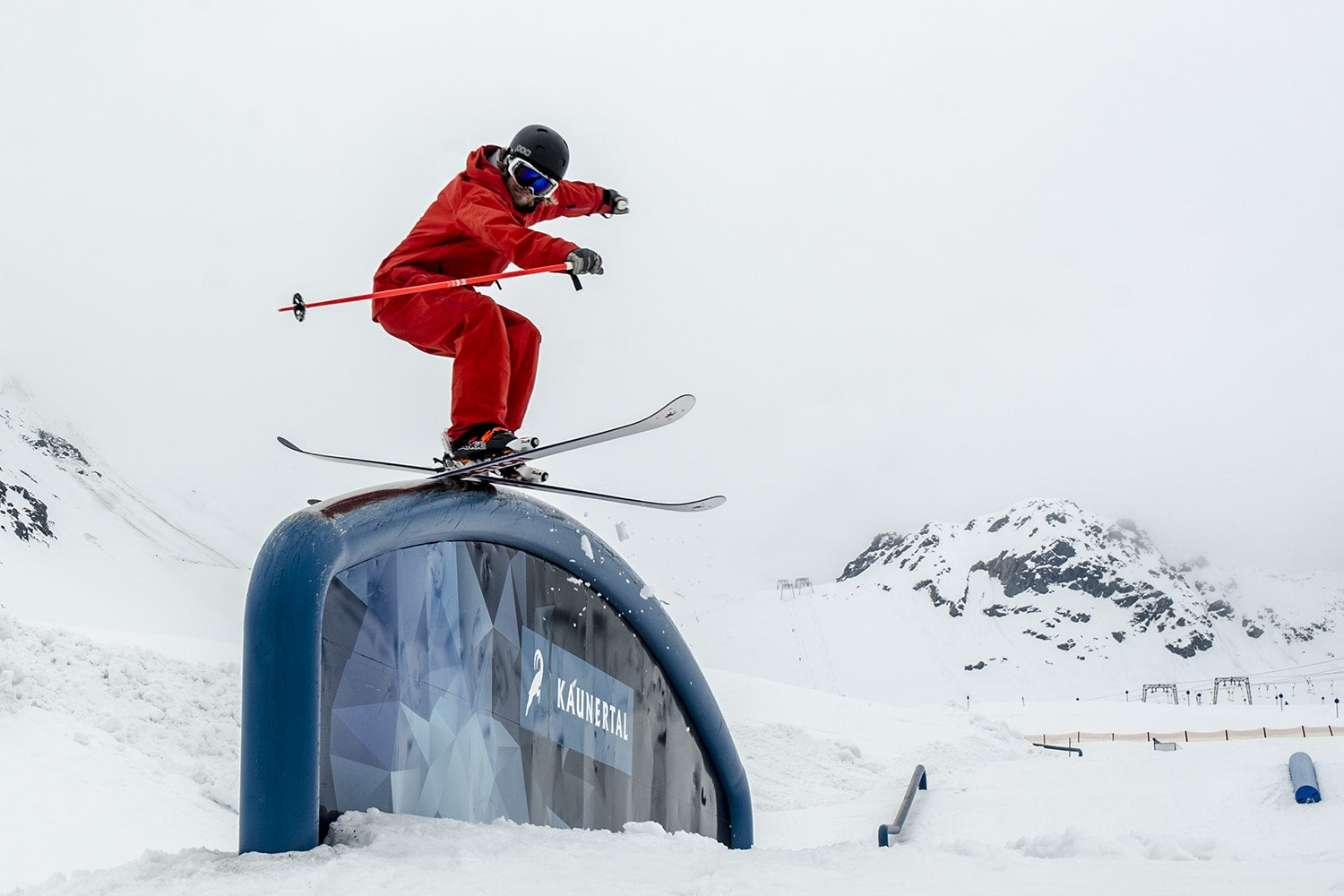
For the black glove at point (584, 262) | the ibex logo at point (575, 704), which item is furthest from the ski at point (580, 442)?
the ibex logo at point (575, 704)

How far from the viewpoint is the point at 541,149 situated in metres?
3.80

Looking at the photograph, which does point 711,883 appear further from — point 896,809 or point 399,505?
point 896,809

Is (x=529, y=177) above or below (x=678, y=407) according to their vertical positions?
above

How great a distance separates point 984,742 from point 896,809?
28.4ft

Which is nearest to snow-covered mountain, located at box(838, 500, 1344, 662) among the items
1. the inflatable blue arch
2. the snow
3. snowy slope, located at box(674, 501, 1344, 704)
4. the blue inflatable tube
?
snowy slope, located at box(674, 501, 1344, 704)

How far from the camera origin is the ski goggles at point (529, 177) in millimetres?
3801

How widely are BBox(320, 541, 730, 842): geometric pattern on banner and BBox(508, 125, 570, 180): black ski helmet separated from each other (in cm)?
159

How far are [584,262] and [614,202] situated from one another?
4.22 feet

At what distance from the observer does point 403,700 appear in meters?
3.23

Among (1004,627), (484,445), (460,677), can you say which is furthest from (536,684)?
(1004,627)

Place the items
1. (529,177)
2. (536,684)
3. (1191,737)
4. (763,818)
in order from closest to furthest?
(529,177) < (536,684) < (763,818) < (1191,737)

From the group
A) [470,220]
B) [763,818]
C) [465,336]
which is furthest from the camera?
[763,818]

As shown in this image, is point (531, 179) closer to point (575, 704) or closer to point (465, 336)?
point (465, 336)

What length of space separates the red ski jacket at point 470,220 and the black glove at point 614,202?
0.02 metres
